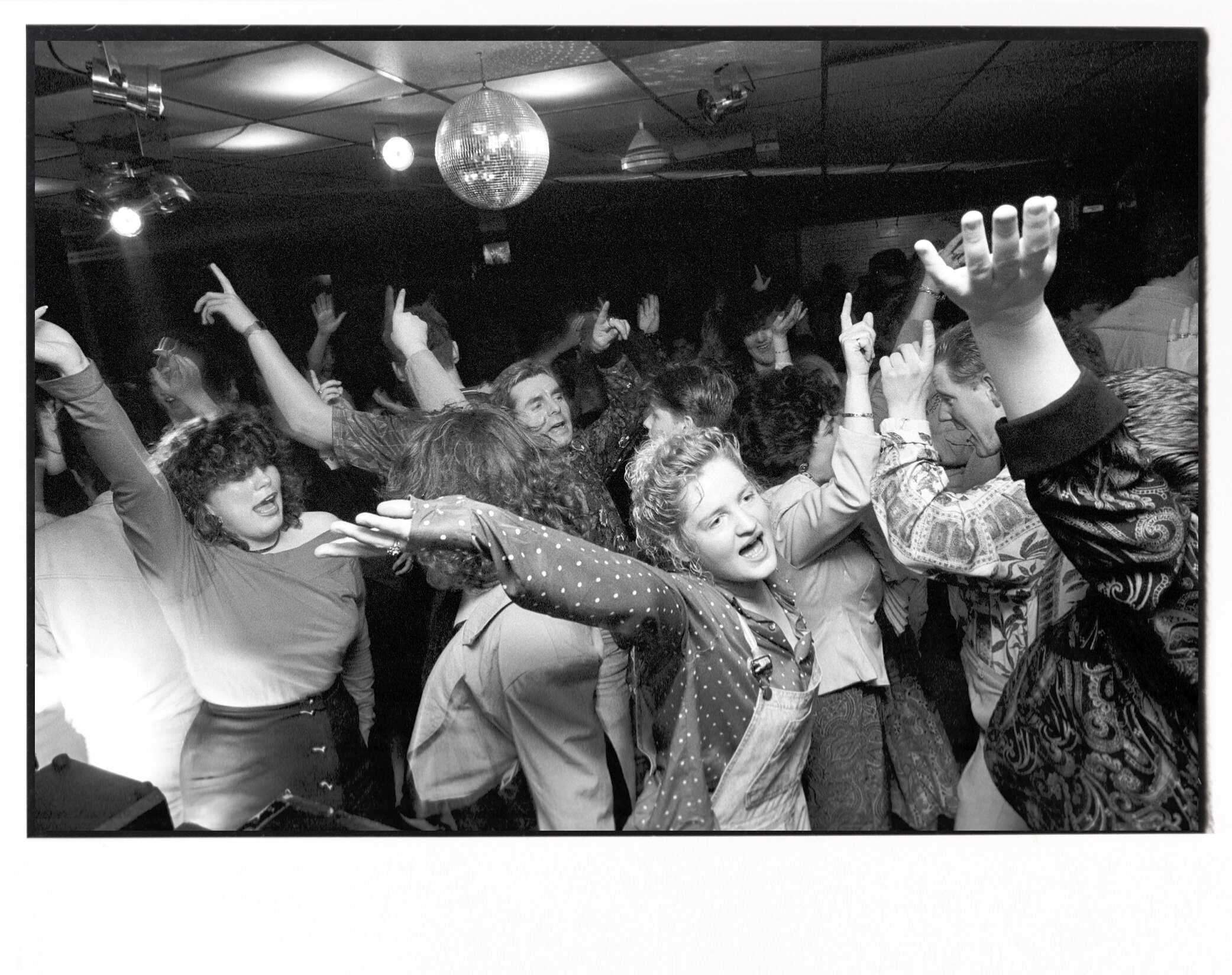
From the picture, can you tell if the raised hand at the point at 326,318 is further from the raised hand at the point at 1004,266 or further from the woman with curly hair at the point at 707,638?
the raised hand at the point at 1004,266

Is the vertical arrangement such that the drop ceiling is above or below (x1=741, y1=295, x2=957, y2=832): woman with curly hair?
above

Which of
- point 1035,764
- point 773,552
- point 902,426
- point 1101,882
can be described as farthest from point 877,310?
point 1101,882

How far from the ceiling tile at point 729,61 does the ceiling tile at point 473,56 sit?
107mm

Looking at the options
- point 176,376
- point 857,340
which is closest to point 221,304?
point 176,376

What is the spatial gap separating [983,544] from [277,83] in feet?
4.90

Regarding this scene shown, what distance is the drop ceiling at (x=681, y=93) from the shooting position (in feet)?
5.94

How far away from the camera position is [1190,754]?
5.94ft

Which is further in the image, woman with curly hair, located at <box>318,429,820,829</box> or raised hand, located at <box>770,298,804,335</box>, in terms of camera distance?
raised hand, located at <box>770,298,804,335</box>

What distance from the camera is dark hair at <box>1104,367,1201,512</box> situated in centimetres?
179

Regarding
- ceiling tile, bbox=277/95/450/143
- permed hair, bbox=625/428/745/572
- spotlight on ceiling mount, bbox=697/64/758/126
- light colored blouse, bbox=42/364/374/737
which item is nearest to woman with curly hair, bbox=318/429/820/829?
permed hair, bbox=625/428/745/572

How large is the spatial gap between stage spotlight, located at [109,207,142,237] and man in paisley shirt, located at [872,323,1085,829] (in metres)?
1.36

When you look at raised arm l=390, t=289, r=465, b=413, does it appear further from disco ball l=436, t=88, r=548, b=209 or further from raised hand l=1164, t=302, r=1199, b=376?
raised hand l=1164, t=302, r=1199, b=376

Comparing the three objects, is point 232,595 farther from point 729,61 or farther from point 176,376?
point 729,61
